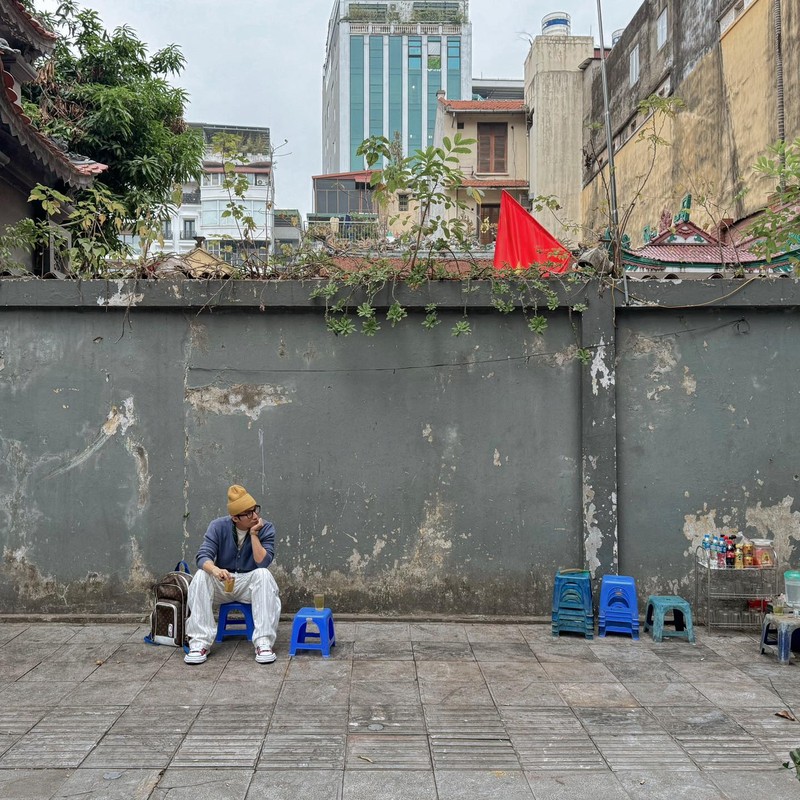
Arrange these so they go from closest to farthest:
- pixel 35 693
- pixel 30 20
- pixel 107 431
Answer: pixel 35 693 → pixel 107 431 → pixel 30 20

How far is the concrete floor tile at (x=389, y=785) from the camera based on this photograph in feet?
12.0

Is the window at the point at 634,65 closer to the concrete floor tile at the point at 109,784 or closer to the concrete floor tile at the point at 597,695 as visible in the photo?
the concrete floor tile at the point at 597,695

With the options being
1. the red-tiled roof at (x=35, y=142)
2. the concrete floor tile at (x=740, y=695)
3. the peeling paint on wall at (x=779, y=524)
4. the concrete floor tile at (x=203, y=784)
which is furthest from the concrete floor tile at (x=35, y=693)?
the red-tiled roof at (x=35, y=142)

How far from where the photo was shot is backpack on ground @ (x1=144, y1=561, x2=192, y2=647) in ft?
18.8

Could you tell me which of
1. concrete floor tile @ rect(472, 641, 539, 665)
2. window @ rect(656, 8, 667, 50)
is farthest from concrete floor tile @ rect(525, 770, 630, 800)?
window @ rect(656, 8, 667, 50)

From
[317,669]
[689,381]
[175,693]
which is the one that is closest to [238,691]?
[175,693]

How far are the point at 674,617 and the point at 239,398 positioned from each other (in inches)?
155

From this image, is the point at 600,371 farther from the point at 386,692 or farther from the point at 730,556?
the point at 386,692

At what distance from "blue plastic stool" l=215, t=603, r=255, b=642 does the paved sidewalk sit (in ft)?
0.39

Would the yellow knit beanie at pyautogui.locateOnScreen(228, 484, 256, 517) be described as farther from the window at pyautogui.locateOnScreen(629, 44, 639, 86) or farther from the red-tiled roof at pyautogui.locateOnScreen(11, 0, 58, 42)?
the window at pyautogui.locateOnScreen(629, 44, 639, 86)

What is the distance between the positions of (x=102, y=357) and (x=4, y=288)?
96 centimetres

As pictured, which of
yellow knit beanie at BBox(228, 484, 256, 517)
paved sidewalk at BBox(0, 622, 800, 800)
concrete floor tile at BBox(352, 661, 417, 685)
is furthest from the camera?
yellow knit beanie at BBox(228, 484, 256, 517)

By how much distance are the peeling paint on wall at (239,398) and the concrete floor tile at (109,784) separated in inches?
123

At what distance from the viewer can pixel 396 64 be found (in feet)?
288
